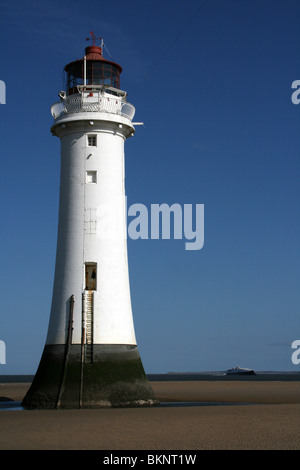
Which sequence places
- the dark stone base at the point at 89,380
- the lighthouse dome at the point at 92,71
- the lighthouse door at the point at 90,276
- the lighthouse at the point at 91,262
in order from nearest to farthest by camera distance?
the dark stone base at the point at 89,380, the lighthouse at the point at 91,262, the lighthouse door at the point at 90,276, the lighthouse dome at the point at 92,71

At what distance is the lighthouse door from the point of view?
27172mm

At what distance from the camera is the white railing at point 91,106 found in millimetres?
27984

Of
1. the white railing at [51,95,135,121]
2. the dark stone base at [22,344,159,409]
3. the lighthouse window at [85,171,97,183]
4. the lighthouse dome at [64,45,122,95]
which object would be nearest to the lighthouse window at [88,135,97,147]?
the white railing at [51,95,135,121]

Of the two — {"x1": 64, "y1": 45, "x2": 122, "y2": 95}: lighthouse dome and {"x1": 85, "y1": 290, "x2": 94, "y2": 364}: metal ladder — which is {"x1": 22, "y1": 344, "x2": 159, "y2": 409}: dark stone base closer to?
{"x1": 85, "y1": 290, "x2": 94, "y2": 364}: metal ladder

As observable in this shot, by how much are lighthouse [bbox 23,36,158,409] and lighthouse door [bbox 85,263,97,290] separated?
41 mm

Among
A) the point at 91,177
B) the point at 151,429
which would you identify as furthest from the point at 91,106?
the point at 151,429

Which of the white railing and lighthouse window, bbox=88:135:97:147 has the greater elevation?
the white railing

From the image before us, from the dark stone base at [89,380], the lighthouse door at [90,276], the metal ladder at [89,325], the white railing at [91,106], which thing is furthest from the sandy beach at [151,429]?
the white railing at [91,106]

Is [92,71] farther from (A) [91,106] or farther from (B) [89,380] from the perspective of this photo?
(B) [89,380]

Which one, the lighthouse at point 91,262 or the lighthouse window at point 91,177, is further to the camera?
the lighthouse window at point 91,177

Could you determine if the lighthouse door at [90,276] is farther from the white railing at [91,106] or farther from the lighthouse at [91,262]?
the white railing at [91,106]

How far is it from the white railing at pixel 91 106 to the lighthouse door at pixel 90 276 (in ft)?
21.4

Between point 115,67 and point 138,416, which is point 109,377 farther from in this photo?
point 115,67
